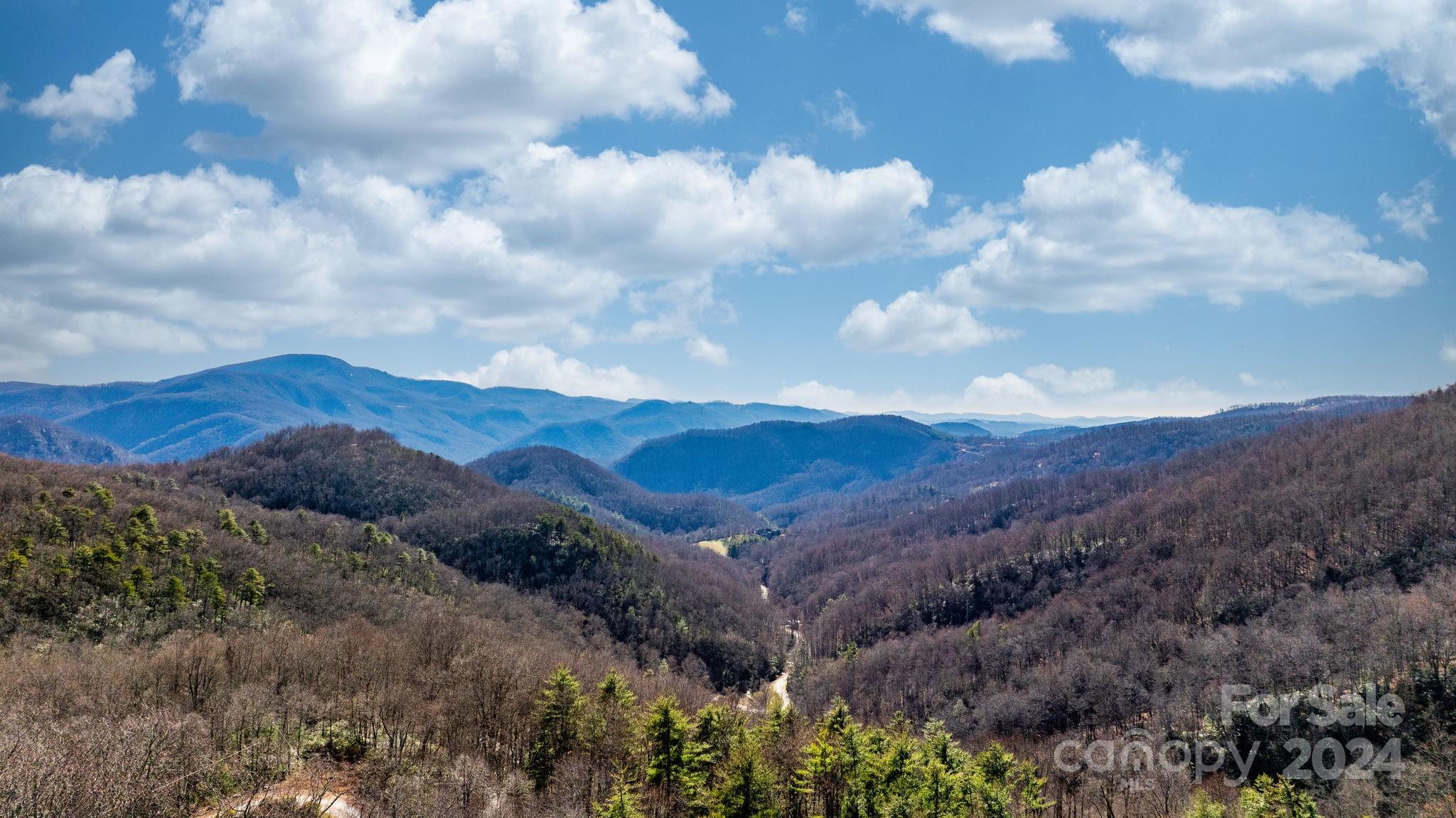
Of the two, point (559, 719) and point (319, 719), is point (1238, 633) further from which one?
point (319, 719)

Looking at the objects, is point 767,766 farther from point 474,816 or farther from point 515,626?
point 515,626

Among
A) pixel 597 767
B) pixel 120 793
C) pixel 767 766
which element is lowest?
pixel 597 767

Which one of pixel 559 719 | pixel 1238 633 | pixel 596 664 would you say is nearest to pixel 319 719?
pixel 559 719

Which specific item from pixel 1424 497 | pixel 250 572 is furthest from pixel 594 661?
pixel 1424 497

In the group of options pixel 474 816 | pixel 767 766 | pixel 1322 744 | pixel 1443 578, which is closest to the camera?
pixel 474 816

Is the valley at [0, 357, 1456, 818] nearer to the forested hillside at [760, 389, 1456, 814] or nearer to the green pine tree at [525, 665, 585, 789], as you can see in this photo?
the green pine tree at [525, 665, 585, 789]

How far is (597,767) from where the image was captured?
54.2 m

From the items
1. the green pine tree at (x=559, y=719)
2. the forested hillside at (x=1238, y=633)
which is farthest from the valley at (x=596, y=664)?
the forested hillside at (x=1238, y=633)

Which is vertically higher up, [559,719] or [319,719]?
[319,719]

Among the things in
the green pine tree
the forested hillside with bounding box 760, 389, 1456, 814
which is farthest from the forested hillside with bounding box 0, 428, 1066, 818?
the forested hillside with bounding box 760, 389, 1456, 814

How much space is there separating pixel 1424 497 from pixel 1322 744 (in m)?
107

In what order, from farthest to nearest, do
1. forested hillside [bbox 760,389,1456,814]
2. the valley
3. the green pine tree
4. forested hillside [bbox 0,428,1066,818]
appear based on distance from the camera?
forested hillside [bbox 760,389,1456,814]
the green pine tree
the valley
forested hillside [bbox 0,428,1066,818]

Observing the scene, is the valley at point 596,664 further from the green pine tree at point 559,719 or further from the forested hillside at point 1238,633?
the forested hillside at point 1238,633

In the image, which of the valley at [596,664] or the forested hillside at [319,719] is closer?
the forested hillside at [319,719]
